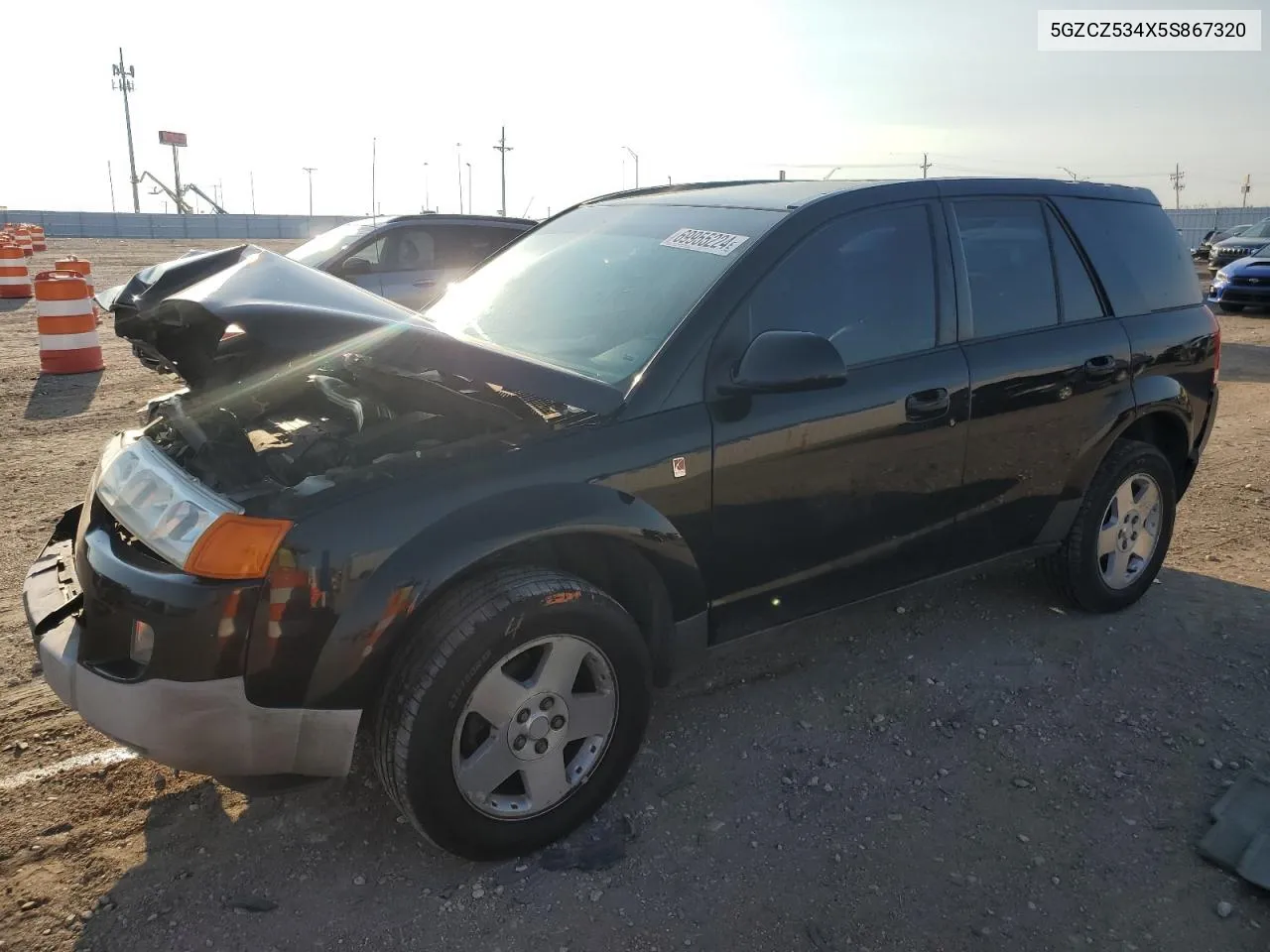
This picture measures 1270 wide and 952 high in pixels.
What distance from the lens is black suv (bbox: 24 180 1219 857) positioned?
2.25m

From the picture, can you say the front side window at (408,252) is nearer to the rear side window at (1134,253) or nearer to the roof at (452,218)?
the roof at (452,218)

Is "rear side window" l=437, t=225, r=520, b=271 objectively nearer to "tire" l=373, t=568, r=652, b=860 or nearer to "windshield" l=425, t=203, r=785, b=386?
"windshield" l=425, t=203, r=785, b=386

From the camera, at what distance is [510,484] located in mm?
2447

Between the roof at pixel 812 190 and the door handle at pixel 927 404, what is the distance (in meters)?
0.74

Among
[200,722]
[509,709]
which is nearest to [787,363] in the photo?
[509,709]

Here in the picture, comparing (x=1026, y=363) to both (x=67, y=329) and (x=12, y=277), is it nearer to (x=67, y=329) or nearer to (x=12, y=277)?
(x=67, y=329)

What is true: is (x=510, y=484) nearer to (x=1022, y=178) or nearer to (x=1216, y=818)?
(x=1216, y=818)

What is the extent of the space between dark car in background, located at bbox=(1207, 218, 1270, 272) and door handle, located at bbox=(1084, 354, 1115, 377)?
17.7 m

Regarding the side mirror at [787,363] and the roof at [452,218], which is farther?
the roof at [452,218]

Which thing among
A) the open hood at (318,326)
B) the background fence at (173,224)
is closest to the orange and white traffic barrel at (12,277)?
the open hood at (318,326)

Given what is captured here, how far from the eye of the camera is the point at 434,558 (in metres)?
2.31

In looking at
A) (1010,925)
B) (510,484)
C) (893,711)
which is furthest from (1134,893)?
(510,484)

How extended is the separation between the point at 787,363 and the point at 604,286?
2.82 ft

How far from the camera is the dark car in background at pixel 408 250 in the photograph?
8531 mm
